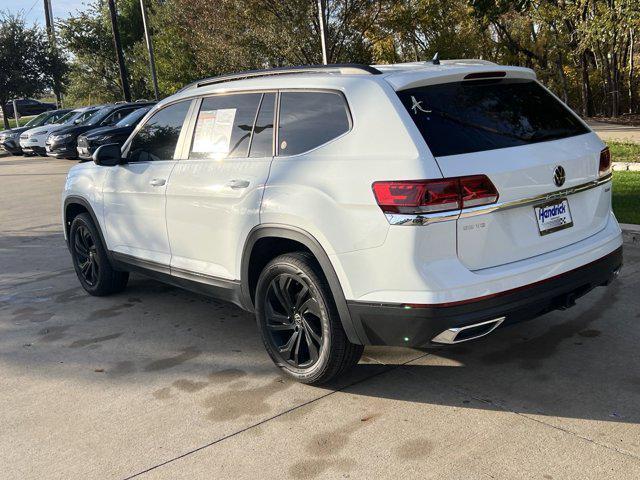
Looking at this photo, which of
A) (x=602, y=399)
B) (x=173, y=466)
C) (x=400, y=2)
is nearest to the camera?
(x=173, y=466)

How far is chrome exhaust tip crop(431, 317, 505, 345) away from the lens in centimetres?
321

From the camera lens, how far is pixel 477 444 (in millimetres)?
3158

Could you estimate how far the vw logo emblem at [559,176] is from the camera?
3502 mm

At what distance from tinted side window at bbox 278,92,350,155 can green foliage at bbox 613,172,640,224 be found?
4.31 metres

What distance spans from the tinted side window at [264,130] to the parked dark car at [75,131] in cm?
1659

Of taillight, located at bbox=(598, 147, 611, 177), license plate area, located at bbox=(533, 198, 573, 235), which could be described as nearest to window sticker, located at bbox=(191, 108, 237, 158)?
license plate area, located at bbox=(533, 198, 573, 235)

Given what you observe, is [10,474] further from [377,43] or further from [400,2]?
[377,43]

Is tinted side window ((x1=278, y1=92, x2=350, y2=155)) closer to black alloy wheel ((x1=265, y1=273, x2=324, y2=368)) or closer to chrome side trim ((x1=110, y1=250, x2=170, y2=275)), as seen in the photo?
black alloy wheel ((x1=265, y1=273, x2=324, y2=368))

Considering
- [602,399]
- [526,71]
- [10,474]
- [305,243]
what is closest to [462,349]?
[602,399]

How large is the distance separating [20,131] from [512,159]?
26.4 meters

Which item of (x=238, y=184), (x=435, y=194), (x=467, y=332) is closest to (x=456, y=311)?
(x=467, y=332)

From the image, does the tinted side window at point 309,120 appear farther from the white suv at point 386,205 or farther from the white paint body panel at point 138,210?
the white paint body panel at point 138,210

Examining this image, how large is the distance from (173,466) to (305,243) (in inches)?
51.1

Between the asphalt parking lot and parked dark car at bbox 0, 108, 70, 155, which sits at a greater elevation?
parked dark car at bbox 0, 108, 70, 155
